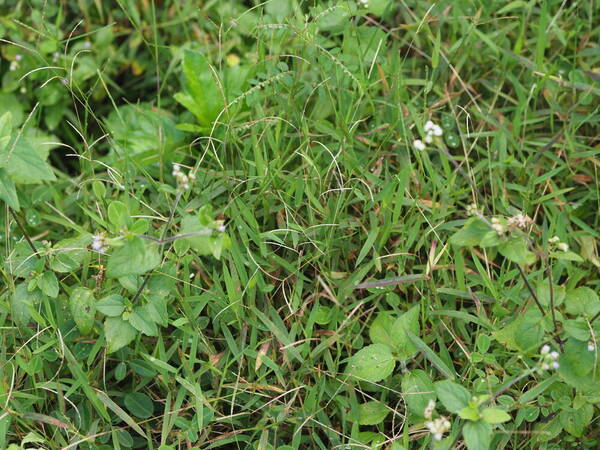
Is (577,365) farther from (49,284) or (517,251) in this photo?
(49,284)

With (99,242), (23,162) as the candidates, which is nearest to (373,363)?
(99,242)

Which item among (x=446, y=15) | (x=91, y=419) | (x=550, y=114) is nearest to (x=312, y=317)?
(x=91, y=419)

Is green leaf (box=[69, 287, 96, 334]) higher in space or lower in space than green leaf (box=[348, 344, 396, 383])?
higher

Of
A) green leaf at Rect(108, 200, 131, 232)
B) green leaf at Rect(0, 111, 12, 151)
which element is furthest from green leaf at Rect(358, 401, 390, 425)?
green leaf at Rect(0, 111, 12, 151)

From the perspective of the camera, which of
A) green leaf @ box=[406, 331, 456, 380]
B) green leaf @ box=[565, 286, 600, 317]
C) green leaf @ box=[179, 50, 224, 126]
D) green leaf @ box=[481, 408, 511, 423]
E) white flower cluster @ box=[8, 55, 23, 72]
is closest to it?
green leaf @ box=[481, 408, 511, 423]

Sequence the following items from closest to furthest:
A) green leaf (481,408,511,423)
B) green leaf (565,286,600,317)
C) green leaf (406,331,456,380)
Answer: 1. green leaf (481,408,511,423)
2. green leaf (565,286,600,317)
3. green leaf (406,331,456,380)

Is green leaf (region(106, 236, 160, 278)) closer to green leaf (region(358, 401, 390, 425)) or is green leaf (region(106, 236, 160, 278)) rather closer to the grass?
the grass

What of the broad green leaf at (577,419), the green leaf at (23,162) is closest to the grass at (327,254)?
the broad green leaf at (577,419)

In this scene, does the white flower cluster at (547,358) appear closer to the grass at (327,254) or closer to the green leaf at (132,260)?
the grass at (327,254)
